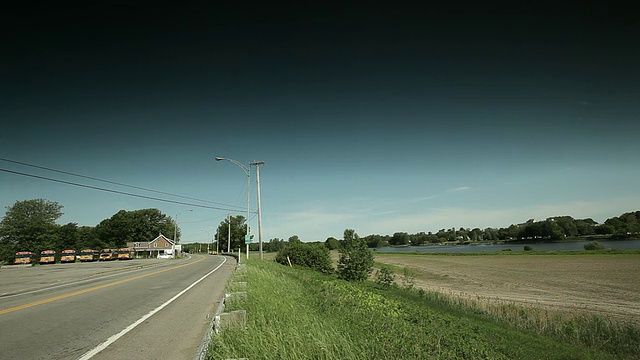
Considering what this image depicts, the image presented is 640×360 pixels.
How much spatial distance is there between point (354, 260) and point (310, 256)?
851 cm

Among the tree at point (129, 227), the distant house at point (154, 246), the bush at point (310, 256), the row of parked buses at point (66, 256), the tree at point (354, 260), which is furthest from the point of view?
the tree at point (129, 227)

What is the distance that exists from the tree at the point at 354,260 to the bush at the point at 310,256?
6.23 m

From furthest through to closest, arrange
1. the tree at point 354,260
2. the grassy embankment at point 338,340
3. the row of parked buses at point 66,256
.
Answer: the row of parked buses at point 66,256, the tree at point 354,260, the grassy embankment at point 338,340

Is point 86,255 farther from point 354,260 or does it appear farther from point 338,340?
point 338,340

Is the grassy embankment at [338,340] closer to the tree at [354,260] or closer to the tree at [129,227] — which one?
the tree at [354,260]

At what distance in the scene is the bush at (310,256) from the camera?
32312 mm

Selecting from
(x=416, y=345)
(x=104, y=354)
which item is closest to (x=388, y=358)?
(x=416, y=345)

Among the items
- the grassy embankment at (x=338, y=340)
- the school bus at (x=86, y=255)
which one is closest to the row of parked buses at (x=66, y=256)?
the school bus at (x=86, y=255)

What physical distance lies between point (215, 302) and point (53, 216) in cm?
9678

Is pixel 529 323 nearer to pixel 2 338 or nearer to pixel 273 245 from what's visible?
pixel 2 338

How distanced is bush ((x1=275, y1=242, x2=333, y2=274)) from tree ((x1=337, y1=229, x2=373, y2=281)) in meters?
6.23

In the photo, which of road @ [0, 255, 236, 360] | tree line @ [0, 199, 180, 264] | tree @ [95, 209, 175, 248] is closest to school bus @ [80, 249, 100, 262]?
tree line @ [0, 199, 180, 264]

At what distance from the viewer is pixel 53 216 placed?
83.8m

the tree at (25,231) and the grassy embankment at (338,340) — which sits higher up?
the tree at (25,231)
